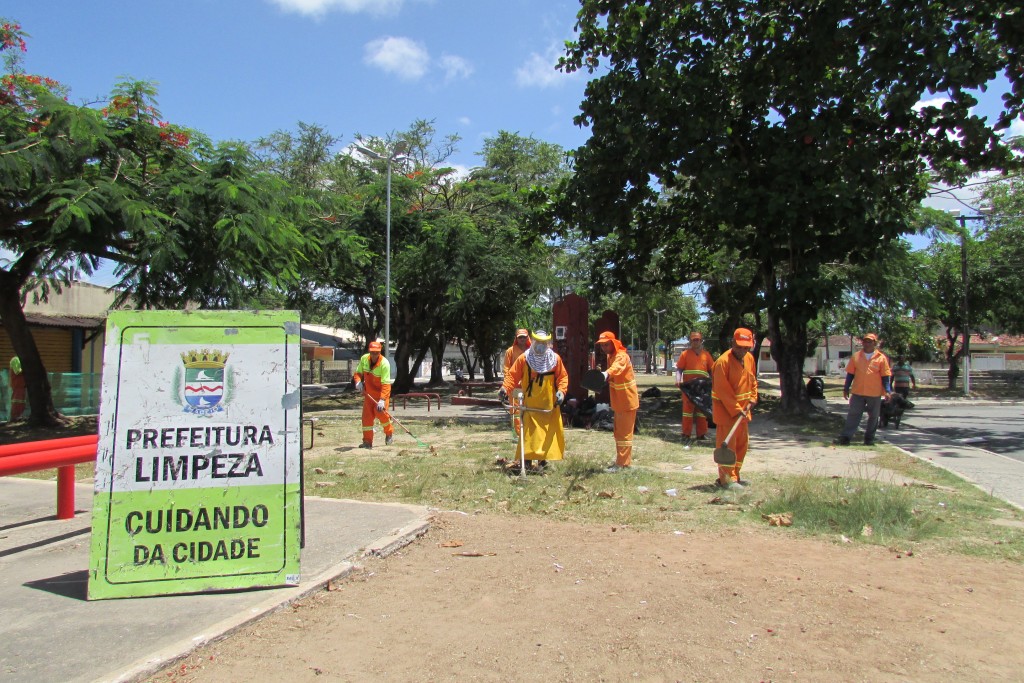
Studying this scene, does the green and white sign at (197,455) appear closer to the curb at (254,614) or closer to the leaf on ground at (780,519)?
the curb at (254,614)

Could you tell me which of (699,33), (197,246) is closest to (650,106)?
(699,33)

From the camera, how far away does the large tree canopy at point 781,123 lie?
13.0m

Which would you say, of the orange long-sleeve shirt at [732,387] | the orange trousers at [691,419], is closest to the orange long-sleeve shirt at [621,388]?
the orange long-sleeve shirt at [732,387]

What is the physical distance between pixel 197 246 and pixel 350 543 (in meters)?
8.73

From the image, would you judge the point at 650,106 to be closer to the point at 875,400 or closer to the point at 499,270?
the point at 875,400

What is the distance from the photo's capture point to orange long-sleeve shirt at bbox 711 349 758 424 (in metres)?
7.66

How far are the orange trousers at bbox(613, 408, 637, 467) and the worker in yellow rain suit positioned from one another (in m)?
0.67

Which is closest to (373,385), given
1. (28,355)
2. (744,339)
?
(744,339)

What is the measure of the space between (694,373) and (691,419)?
2.64 ft

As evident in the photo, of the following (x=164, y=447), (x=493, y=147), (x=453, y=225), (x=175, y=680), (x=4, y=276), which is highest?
(x=493, y=147)

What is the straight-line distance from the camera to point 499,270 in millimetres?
23578

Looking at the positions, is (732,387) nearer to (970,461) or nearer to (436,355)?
(970,461)

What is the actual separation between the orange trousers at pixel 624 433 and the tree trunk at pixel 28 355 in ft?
43.1

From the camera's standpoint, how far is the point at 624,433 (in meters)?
8.65
